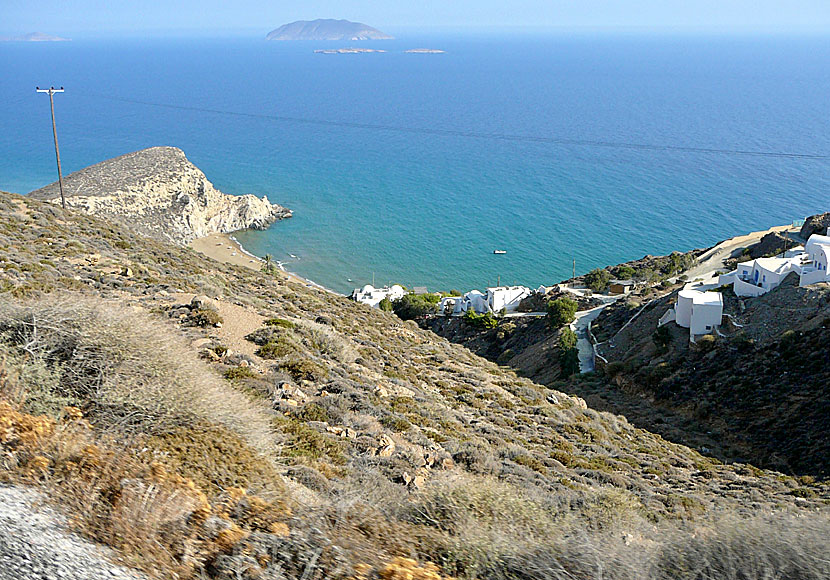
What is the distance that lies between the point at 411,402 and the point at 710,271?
32.9 m

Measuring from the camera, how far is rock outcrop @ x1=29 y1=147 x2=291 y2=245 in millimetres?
50844

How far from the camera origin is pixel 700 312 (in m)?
23.7

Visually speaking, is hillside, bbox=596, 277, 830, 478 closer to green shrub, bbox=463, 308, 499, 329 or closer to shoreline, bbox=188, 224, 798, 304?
green shrub, bbox=463, 308, 499, 329

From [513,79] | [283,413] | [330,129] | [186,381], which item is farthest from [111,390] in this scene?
[513,79]

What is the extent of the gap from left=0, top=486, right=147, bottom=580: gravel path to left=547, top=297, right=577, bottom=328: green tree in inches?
1121

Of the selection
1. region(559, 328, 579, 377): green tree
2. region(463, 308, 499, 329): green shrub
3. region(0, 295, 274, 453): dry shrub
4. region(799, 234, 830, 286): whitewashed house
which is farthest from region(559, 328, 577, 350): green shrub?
region(0, 295, 274, 453): dry shrub

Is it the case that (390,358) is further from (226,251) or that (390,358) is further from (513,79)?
(513,79)

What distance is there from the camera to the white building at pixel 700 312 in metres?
23.7

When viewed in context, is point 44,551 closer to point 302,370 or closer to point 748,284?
point 302,370

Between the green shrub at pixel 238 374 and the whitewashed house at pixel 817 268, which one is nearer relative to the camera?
the green shrub at pixel 238 374

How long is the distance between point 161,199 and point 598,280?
39.6 m

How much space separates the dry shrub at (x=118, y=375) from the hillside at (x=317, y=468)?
0.02 metres

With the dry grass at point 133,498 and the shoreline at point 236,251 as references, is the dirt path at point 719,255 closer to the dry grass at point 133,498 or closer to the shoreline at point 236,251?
the shoreline at point 236,251

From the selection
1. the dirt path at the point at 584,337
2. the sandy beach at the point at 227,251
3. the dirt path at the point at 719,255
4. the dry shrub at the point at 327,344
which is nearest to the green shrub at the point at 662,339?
the dirt path at the point at 584,337
